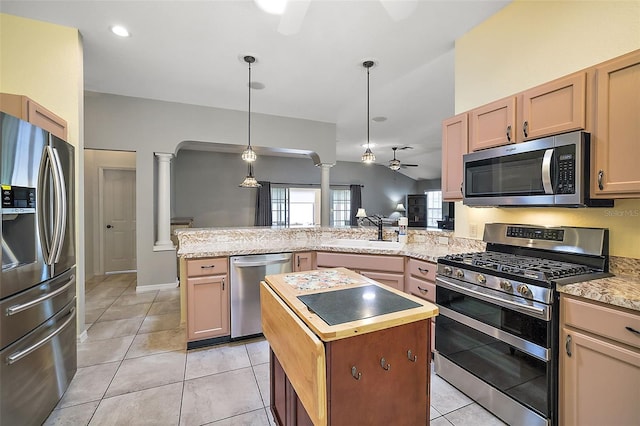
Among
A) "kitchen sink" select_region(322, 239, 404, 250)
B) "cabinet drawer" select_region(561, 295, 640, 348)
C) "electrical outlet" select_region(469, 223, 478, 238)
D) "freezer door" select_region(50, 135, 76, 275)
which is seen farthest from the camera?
"kitchen sink" select_region(322, 239, 404, 250)

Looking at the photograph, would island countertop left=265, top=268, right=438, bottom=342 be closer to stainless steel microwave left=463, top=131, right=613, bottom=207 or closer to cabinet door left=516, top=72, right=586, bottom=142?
stainless steel microwave left=463, top=131, right=613, bottom=207

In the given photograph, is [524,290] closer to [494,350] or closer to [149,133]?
[494,350]

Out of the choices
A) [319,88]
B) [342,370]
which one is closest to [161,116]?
[319,88]

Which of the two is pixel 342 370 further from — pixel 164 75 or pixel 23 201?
pixel 164 75

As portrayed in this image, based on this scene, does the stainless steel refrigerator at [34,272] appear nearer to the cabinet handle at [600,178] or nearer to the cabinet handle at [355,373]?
the cabinet handle at [355,373]

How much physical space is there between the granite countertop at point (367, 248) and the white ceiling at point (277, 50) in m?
1.85

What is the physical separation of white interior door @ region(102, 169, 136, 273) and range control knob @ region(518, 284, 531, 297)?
6.21 meters

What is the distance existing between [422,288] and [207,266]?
1.87 m

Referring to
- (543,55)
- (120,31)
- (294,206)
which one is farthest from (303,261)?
(294,206)

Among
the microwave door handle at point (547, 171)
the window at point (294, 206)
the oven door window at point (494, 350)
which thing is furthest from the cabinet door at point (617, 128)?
the window at point (294, 206)

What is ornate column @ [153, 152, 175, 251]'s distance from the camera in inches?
175

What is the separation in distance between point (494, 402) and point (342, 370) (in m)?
1.35

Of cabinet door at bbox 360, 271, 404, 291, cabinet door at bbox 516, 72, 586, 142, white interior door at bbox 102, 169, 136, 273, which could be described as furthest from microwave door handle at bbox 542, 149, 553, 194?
white interior door at bbox 102, 169, 136, 273

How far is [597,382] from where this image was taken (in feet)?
4.42
